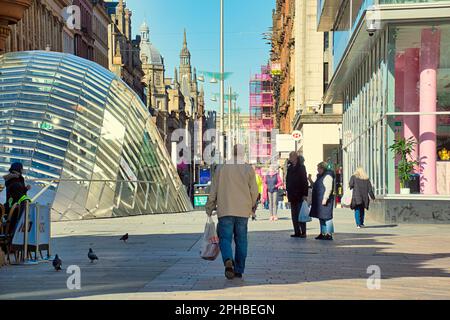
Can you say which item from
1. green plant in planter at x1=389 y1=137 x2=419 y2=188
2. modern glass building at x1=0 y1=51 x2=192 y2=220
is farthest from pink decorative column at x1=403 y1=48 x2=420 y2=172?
modern glass building at x1=0 y1=51 x2=192 y2=220

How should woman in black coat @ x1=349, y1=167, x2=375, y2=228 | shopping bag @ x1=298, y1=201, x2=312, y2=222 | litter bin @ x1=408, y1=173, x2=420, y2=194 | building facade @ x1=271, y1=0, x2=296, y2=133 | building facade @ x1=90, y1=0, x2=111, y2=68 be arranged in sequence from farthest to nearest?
1. building facade @ x1=90, y1=0, x2=111, y2=68
2. building facade @ x1=271, y1=0, x2=296, y2=133
3. litter bin @ x1=408, y1=173, x2=420, y2=194
4. woman in black coat @ x1=349, y1=167, x2=375, y2=228
5. shopping bag @ x1=298, y1=201, x2=312, y2=222

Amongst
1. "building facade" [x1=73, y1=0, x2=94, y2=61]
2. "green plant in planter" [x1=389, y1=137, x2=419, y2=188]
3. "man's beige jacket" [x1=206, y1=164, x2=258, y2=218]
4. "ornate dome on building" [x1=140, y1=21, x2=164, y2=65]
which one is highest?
"ornate dome on building" [x1=140, y1=21, x2=164, y2=65]

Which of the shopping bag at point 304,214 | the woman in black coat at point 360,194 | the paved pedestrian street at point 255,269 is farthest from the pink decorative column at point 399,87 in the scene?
the shopping bag at point 304,214

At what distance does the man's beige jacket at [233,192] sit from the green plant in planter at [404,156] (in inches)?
571

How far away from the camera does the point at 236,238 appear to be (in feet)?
39.6

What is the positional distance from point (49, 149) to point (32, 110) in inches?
75.8

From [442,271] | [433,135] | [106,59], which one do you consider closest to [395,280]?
[442,271]

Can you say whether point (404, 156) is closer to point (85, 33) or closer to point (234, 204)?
point (234, 204)

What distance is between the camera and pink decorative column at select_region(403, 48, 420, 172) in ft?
87.0

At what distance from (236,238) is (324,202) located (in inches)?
285

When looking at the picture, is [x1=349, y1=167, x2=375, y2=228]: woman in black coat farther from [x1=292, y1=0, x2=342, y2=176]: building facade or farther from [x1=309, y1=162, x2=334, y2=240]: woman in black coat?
[x1=292, y1=0, x2=342, y2=176]: building facade

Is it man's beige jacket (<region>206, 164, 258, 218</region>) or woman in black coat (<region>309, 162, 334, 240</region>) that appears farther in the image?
woman in black coat (<region>309, 162, 334, 240</region>)

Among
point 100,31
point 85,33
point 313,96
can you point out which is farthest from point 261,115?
point 313,96

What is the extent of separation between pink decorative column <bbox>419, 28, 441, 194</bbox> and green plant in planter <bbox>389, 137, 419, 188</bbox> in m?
0.30
